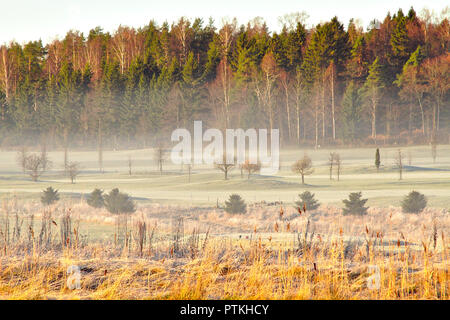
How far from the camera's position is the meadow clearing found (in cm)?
523

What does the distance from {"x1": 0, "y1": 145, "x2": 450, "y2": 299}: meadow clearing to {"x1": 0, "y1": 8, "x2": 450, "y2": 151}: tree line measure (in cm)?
440

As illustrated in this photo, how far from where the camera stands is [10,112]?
54.2 m

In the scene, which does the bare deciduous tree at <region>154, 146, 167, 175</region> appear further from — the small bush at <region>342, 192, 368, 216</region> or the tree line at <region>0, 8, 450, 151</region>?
the small bush at <region>342, 192, 368, 216</region>

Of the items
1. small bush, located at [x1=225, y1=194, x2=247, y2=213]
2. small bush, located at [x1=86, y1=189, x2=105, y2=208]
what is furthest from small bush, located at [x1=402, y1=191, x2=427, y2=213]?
small bush, located at [x1=86, y1=189, x2=105, y2=208]

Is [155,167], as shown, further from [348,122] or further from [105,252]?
[105,252]

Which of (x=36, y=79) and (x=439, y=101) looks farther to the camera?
(x=36, y=79)

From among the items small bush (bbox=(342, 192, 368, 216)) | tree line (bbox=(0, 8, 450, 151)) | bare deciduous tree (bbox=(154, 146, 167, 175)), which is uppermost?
tree line (bbox=(0, 8, 450, 151))

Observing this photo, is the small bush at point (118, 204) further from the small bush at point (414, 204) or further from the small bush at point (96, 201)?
the small bush at point (414, 204)

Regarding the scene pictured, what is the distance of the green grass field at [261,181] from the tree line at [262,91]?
388cm

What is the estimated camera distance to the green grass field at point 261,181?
24.7 meters

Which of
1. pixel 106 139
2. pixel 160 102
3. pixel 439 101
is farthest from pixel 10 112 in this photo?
pixel 439 101

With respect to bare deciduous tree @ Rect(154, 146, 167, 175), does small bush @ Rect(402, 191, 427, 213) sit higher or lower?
lower

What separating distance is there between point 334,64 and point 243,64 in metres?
9.10
